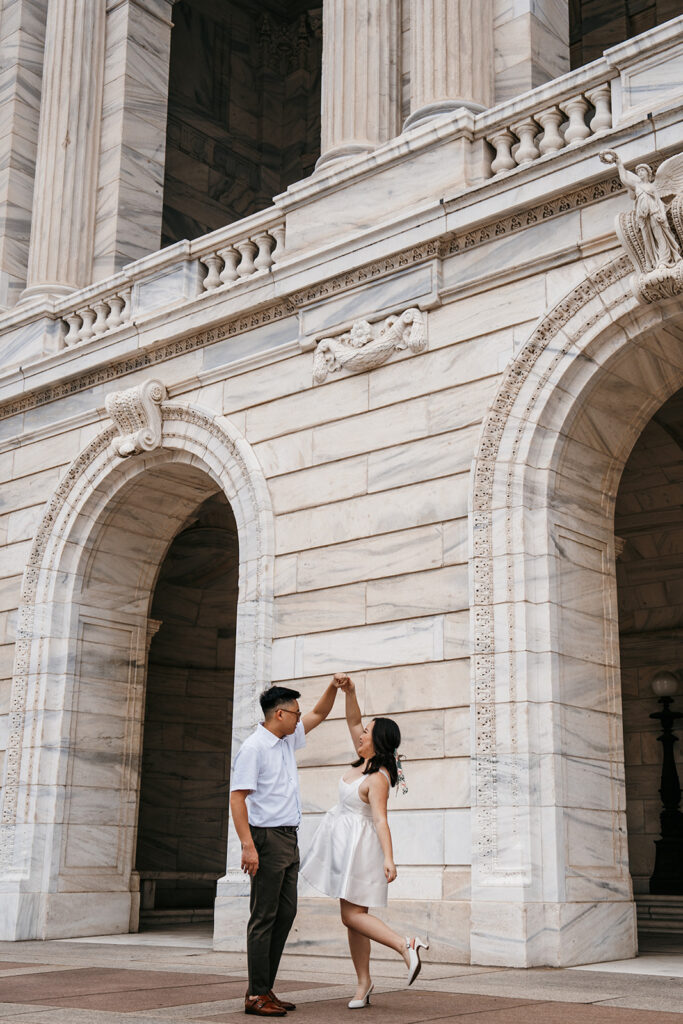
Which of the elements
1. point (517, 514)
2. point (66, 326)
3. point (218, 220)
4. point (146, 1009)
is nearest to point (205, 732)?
point (66, 326)

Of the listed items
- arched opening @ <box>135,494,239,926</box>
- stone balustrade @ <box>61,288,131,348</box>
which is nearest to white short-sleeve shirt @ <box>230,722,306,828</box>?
stone balustrade @ <box>61,288,131,348</box>

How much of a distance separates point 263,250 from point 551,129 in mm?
3952

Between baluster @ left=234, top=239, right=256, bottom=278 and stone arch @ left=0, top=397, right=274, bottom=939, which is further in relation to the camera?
baluster @ left=234, top=239, right=256, bottom=278

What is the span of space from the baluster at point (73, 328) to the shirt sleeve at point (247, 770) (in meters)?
10.2

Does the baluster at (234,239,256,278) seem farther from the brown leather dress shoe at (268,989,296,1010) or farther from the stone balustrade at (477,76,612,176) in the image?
the brown leather dress shoe at (268,989,296,1010)

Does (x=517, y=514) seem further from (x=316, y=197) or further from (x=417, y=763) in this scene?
(x=316, y=197)

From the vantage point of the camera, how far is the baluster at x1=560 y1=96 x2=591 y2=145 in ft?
38.3

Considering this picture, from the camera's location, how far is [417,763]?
11258mm

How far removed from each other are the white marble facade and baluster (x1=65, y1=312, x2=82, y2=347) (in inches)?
35.1

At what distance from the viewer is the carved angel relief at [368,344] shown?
1241cm

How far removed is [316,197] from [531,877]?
7.72m

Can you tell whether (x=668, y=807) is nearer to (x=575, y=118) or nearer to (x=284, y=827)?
(x=575, y=118)

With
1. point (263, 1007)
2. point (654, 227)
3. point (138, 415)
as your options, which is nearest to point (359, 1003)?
point (263, 1007)

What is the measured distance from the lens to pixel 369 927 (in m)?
7.52
